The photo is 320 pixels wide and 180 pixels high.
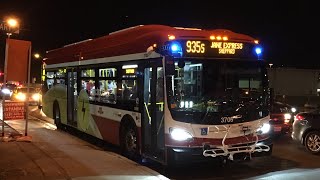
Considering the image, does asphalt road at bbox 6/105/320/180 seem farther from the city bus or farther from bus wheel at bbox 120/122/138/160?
bus wheel at bbox 120/122/138/160

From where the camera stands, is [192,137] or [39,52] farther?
[39,52]

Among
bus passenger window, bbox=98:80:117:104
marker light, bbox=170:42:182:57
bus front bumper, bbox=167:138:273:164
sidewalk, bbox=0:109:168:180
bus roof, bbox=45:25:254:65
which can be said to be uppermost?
bus roof, bbox=45:25:254:65

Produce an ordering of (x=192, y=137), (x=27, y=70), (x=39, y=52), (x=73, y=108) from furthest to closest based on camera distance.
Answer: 1. (x=39, y=52)
2. (x=73, y=108)
3. (x=27, y=70)
4. (x=192, y=137)

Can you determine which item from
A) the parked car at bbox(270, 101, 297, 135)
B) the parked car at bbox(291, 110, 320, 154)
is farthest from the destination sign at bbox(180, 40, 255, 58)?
the parked car at bbox(270, 101, 297, 135)

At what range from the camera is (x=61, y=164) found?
936cm

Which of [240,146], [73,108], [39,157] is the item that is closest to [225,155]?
[240,146]

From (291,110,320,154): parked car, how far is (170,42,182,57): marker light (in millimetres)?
5125

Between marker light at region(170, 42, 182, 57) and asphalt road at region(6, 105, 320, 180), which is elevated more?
marker light at region(170, 42, 182, 57)

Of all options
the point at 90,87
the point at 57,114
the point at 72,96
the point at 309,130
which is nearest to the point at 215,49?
the point at 309,130

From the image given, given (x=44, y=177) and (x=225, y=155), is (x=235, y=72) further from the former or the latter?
(x=44, y=177)

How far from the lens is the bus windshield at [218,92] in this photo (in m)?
9.37

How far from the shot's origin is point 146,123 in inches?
412

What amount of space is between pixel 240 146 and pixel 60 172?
3.74m

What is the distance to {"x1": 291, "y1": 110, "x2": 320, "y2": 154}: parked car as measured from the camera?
12523 mm
